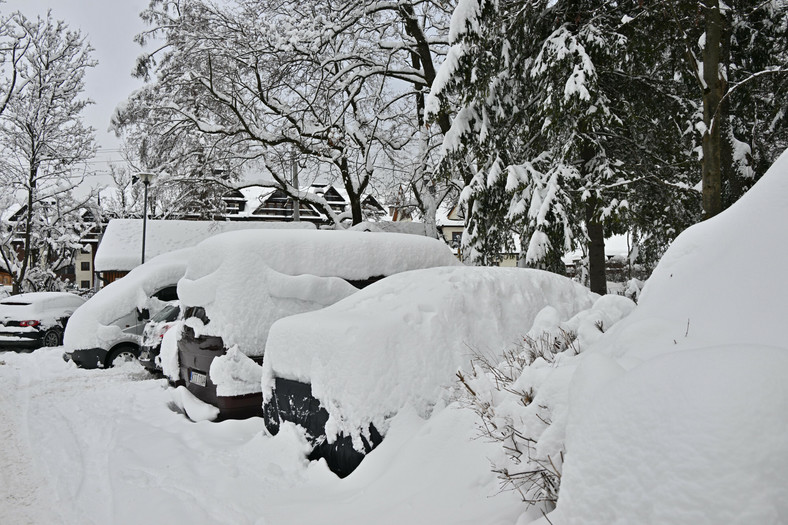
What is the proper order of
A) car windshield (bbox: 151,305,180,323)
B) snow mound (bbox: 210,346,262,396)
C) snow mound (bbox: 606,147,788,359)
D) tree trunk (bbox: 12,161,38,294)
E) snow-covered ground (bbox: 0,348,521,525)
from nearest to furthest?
snow mound (bbox: 606,147,788,359) → snow-covered ground (bbox: 0,348,521,525) → snow mound (bbox: 210,346,262,396) → car windshield (bbox: 151,305,180,323) → tree trunk (bbox: 12,161,38,294)

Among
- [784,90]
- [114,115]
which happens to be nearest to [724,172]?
[784,90]

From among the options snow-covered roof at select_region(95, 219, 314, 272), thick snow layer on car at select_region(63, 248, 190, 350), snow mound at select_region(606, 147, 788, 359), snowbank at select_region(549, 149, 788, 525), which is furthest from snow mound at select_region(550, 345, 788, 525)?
snow-covered roof at select_region(95, 219, 314, 272)

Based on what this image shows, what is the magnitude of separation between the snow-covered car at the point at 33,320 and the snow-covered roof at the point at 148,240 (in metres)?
11.8

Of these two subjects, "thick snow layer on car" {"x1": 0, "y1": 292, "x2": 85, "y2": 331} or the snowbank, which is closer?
the snowbank

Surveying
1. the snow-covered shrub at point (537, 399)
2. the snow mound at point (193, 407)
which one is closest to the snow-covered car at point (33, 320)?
the snow mound at point (193, 407)

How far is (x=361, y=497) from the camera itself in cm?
379

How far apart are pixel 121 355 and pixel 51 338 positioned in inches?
211

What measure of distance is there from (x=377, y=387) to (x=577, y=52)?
7.57m

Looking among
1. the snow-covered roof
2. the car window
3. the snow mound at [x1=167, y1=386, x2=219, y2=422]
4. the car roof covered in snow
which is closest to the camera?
the snow mound at [x1=167, y1=386, x2=219, y2=422]

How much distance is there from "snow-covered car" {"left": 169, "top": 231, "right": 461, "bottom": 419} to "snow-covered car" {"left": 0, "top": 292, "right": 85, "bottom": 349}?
961cm

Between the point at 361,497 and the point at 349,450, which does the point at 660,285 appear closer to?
the point at 361,497

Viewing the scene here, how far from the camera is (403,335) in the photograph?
4.38 m

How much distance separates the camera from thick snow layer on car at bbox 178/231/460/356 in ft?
20.6

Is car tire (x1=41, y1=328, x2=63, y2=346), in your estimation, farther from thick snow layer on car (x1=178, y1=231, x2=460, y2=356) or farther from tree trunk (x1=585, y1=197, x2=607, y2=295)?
tree trunk (x1=585, y1=197, x2=607, y2=295)
